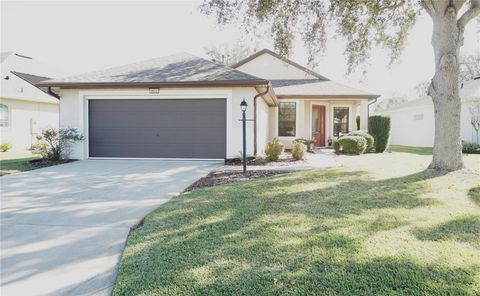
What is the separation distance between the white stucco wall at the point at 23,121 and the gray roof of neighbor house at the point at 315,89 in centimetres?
1229

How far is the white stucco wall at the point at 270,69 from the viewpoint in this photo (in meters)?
19.0

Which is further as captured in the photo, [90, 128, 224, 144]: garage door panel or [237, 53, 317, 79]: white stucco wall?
[237, 53, 317, 79]: white stucco wall

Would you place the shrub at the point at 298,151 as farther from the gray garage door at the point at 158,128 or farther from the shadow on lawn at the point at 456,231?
the shadow on lawn at the point at 456,231

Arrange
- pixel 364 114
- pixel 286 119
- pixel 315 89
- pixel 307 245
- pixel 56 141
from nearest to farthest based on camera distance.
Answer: pixel 307 245 < pixel 56 141 < pixel 364 114 < pixel 286 119 < pixel 315 89

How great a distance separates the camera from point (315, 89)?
1692cm

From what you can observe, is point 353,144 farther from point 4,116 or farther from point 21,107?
point 4,116

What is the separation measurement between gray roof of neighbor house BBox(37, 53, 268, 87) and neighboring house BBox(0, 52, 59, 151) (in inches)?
193

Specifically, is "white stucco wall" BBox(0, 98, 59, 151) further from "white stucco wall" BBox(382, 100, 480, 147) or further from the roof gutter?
"white stucco wall" BBox(382, 100, 480, 147)

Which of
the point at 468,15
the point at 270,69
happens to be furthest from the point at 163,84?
the point at 270,69

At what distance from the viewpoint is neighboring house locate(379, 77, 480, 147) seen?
17.8 meters

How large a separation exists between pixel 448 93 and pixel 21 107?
1941cm

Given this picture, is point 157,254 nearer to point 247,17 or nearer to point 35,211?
point 35,211

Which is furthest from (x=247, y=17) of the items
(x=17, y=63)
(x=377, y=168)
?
(x=17, y=63)

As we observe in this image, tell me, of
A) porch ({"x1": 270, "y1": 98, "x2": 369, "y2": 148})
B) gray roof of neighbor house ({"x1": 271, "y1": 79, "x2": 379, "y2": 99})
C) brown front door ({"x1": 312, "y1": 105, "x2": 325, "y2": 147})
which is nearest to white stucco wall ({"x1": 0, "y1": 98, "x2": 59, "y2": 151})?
porch ({"x1": 270, "y1": 98, "x2": 369, "y2": 148})
